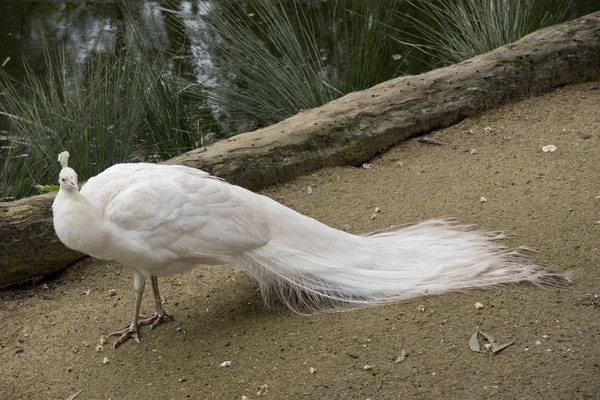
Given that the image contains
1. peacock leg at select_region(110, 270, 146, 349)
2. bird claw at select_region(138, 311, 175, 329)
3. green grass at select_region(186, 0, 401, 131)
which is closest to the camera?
peacock leg at select_region(110, 270, 146, 349)

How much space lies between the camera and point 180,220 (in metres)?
3.25

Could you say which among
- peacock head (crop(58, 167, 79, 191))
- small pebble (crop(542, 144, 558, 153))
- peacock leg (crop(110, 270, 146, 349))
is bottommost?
small pebble (crop(542, 144, 558, 153))

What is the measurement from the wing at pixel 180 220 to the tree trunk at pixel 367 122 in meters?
0.86

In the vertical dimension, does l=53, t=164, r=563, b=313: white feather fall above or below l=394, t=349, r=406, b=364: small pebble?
above

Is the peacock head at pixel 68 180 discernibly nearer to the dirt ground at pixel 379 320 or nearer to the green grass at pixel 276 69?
the dirt ground at pixel 379 320

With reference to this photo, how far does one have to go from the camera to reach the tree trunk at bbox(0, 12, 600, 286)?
3938 mm

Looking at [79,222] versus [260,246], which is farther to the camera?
[260,246]

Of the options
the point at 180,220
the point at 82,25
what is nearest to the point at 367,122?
the point at 180,220

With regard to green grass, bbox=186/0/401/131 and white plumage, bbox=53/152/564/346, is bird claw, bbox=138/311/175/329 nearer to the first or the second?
white plumage, bbox=53/152/564/346

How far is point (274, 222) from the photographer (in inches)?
133

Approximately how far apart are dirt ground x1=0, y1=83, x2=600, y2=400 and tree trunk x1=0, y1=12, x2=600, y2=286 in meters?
0.14

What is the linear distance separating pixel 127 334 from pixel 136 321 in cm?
7

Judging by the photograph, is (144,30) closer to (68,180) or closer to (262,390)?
(68,180)

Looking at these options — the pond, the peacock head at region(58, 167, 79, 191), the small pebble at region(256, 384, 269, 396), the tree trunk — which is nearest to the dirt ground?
the small pebble at region(256, 384, 269, 396)
